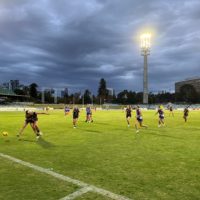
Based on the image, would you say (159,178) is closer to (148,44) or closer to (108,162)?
(108,162)

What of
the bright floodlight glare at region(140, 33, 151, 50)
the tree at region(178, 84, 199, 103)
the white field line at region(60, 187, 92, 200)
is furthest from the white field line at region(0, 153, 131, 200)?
the tree at region(178, 84, 199, 103)

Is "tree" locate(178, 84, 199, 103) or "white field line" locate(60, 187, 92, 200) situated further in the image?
"tree" locate(178, 84, 199, 103)

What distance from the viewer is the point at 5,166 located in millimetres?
10680

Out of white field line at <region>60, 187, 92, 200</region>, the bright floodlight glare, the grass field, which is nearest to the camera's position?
white field line at <region>60, 187, 92, 200</region>

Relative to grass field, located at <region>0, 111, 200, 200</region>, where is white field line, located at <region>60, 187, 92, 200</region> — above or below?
below

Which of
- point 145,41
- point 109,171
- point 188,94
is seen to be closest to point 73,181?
point 109,171

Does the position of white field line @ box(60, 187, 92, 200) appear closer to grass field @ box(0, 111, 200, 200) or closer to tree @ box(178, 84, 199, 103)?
grass field @ box(0, 111, 200, 200)

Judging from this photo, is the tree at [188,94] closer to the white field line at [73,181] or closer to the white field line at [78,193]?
the white field line at [73,181]

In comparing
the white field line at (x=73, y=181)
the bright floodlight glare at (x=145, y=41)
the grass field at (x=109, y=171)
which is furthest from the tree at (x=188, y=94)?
the white field line at (x=73, y=181)

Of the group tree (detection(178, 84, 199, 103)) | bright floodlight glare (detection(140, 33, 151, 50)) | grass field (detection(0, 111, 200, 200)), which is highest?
bright floodlight glare (detection(140, 33, 151, 50))

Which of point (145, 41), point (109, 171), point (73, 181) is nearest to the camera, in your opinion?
point (73, 181)

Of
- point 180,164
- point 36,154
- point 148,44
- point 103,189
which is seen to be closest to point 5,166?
point 36,154

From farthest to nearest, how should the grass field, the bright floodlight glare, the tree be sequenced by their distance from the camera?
the tree, the bright floodlight glare, the grass field

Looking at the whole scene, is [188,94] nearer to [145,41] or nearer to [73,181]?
[145,41]
